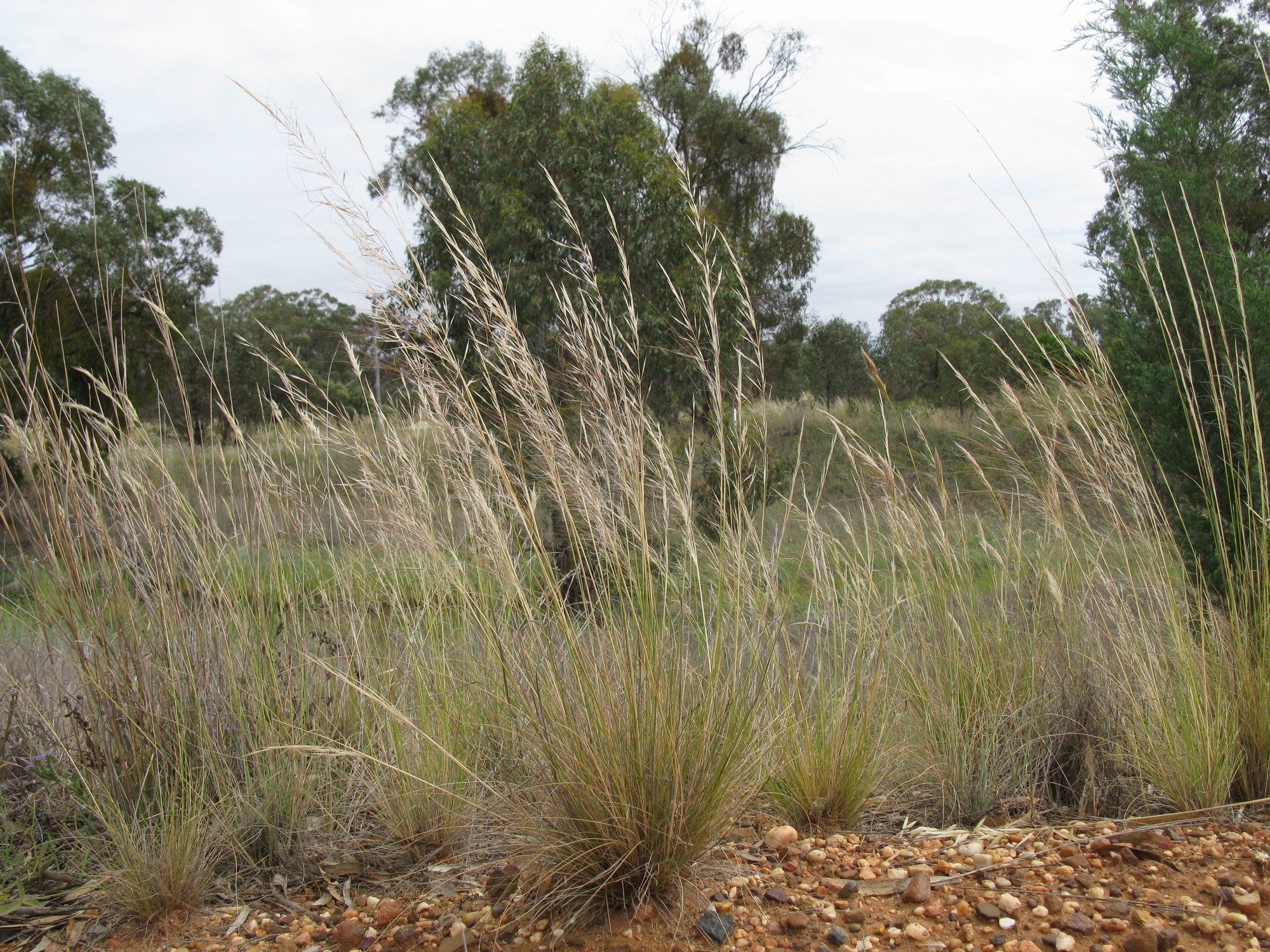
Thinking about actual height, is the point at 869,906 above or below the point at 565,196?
below

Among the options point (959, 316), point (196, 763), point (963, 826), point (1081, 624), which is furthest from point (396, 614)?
point (959, 316)

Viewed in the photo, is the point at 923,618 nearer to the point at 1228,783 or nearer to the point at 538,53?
the point at 1228,783

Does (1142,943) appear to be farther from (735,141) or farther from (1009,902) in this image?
(735,141)

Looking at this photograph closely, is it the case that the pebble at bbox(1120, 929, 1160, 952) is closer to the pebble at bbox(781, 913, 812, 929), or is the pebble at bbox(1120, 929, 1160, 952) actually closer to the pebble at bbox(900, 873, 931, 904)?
the pebble at bbox(900, 873, 931, 904)

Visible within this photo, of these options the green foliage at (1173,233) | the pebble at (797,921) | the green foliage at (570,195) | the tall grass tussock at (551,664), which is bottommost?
the pebble at (797,921)

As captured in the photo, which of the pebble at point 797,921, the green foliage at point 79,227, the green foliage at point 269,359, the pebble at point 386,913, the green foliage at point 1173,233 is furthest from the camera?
the green foliage at point 79,227

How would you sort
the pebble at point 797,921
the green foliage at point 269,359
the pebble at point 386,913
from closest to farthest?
the pebble at point 797,921
the pebble at point 386,913
the green foliage at point 269,359

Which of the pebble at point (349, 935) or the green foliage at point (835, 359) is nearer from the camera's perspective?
the pebble at point (349, 935)

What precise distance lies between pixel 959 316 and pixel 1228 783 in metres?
31.1

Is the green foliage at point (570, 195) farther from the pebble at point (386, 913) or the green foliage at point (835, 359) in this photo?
the green foliage at point (835, 359)

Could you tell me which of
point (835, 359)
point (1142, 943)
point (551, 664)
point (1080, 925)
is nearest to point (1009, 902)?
point (1080, 925)

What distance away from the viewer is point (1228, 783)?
216 centimetres

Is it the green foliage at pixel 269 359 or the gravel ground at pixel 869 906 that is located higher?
the green foliage at pixel 269 359

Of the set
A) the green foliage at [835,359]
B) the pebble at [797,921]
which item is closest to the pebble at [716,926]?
the pebble at [797,921]
